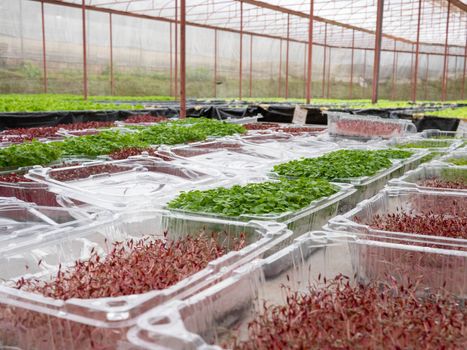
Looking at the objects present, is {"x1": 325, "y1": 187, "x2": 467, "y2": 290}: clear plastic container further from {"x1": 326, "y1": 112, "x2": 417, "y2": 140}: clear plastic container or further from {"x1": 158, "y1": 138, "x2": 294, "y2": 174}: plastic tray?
{"x1": 326, "y1": 112, "x2": 417, "y2": 140}: clear plastic container

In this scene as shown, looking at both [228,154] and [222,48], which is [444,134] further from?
[222,48]

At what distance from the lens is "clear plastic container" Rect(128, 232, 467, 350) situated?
1.65 metres

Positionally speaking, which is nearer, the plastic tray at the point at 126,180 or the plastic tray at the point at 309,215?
the plastic tray at the point at 309,215

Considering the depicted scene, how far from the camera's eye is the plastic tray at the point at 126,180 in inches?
149

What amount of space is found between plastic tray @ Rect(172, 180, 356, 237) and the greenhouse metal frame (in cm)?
899

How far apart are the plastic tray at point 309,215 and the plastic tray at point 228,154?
4.75 feet

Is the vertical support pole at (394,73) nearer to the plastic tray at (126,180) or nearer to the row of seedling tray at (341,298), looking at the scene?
the plastic tray at (126,180)

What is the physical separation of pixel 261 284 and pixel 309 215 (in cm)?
119

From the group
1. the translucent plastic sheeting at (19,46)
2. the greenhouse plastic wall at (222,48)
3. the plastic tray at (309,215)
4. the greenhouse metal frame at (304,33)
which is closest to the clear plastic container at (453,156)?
the plastic tray at (309,215)

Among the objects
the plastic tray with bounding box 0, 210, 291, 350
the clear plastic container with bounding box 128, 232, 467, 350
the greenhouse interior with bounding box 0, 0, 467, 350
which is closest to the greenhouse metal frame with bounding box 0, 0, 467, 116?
the greenhouse interior with bounding box 0, 0, 467, 350

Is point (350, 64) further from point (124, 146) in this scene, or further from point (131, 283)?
point (131, 283)

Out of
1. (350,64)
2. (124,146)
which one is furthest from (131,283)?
(350,64)

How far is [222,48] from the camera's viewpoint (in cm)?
2406

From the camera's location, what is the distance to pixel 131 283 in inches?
83.9
